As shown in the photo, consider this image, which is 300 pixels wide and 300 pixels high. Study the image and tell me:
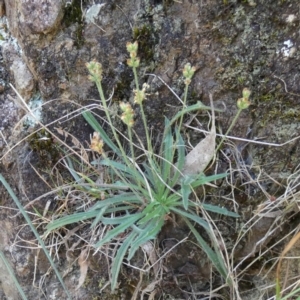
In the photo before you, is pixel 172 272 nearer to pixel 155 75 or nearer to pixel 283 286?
pixel 283 286

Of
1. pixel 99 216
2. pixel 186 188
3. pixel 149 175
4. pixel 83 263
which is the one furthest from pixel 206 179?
pixel 83 263

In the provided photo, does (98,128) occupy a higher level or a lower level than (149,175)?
higher

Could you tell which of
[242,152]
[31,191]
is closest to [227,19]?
[242,152]

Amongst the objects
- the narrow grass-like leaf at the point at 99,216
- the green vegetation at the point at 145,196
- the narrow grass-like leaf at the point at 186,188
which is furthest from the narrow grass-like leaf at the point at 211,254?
the narrow grass-like leaf at the point at 99,216

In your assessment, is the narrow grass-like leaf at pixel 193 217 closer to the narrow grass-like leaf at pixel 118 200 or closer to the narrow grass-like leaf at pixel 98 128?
the narrow grass-like leaf at pixel 118 200

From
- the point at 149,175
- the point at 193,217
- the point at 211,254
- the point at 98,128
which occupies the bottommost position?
the point at 211,254

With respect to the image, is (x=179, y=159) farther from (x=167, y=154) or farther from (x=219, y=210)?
(x=219, y=210)

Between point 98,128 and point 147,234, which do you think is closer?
point 147,234
